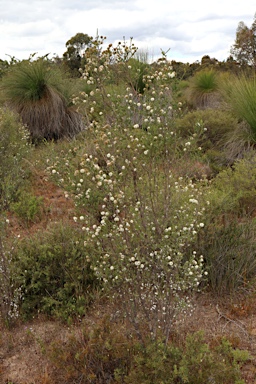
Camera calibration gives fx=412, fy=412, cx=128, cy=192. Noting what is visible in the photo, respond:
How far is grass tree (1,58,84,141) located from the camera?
10008mm

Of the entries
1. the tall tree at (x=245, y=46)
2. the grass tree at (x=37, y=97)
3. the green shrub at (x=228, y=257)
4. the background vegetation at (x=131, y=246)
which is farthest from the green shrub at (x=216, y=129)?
the tall tree at (x=245, y=46)

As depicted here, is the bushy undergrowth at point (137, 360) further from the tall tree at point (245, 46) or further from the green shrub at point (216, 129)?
the tall tree at point (245, 46)

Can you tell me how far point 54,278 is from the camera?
12.3ft

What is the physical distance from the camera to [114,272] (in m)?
2.76

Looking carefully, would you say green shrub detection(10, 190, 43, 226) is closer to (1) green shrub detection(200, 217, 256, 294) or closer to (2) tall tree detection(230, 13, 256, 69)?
(1) green shrub detection(200, 217, 256, 294)

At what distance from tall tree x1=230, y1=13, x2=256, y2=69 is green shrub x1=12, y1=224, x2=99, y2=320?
80.3 ft

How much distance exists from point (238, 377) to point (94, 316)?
1313 mm

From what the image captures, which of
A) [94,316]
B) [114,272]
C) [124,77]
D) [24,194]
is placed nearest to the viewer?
[114,272]

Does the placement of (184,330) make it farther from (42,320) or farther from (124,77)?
(124,77)

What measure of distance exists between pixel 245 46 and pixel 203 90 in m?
15.5

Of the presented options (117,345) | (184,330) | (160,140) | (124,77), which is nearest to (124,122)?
(160,140)

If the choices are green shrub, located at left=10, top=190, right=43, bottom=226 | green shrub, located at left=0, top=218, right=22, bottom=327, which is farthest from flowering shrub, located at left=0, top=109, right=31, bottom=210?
green shrub, located at left=0, top=218, right=22, bottom=327

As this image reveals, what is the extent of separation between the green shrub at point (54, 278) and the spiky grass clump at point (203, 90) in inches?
376

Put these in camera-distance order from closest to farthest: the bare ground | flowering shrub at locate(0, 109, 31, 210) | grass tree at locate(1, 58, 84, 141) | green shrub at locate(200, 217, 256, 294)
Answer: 1. the bare ground
2. green shrub at locate(200, 217, 256, 294)
3. flowering shrub at locate(0, 109, 31, 210)
4. grass tree at locate(1, 58, 84, 141)
